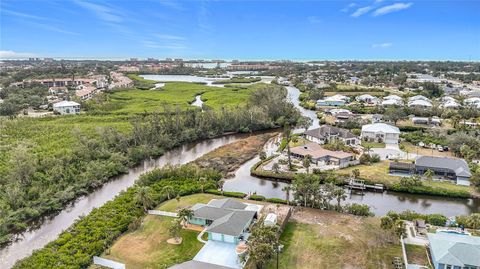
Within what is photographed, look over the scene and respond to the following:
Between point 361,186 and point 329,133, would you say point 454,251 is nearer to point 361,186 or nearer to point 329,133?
point 361,186

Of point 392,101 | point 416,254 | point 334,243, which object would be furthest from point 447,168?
point 392,101

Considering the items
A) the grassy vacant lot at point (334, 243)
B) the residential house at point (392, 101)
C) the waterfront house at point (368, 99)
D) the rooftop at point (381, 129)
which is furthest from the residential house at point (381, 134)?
the waterfront house at point (368, 99)

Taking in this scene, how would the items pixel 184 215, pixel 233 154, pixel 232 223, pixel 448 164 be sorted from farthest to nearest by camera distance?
pixel 233 154
pixel 448 164
pixel 184 215
pixel 232 223

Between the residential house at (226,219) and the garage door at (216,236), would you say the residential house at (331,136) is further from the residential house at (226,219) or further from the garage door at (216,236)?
the garage door at (216,236)

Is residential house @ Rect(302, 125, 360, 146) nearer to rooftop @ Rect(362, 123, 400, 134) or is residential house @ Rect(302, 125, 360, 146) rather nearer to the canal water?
rooftop @ Rect(362, 123, 400, 134)

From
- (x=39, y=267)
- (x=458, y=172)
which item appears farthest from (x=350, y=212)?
(x=39, y=267)

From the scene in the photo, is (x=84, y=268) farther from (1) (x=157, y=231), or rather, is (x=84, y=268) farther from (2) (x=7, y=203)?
(2) (x=7, y=203)

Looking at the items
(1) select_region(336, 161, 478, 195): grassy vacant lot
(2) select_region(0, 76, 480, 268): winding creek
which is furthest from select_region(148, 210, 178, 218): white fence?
(1) select_region(336, 161, 478, 195): grassy vacant lot
